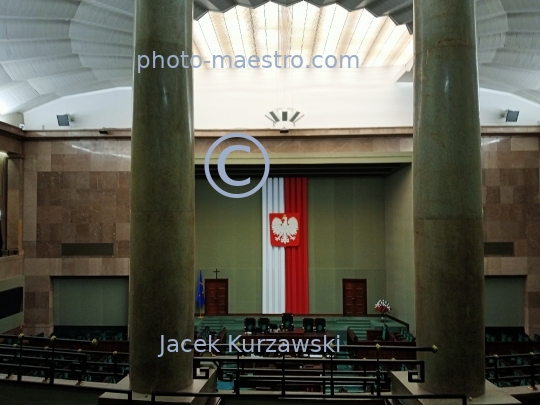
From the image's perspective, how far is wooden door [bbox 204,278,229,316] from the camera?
1927cm

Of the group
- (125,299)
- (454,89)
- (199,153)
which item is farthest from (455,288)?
(125,299)

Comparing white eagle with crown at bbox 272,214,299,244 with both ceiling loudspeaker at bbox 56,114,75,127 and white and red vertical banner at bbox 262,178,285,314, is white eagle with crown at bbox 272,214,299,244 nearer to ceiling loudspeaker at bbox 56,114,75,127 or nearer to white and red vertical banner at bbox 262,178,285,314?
white and red vertical banner at bbox 262,178,285,314

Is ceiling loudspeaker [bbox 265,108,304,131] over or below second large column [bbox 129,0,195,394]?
over

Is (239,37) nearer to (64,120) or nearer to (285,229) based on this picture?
(64,120)

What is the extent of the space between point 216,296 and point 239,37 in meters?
10.5

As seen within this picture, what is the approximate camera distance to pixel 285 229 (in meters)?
19.3

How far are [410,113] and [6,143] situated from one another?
14.4 m

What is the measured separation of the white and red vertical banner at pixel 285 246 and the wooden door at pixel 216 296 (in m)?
1.67

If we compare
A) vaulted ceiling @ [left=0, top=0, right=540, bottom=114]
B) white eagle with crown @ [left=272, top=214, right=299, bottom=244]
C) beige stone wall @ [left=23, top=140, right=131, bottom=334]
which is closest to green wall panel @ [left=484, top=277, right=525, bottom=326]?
vaulted ceiling @ [left=0, top=0, right=540, bottom=114]

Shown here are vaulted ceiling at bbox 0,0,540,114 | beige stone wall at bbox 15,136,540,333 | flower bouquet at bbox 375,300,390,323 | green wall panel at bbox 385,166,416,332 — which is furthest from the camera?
flower bouquet at bbox 375,300,390,323

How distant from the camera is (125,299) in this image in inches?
673

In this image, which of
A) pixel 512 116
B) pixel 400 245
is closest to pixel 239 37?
pixel 400 245

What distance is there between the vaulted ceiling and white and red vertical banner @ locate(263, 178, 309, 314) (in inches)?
230

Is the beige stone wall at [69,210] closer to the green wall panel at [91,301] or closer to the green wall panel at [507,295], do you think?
the green wall panel at [91,301]
